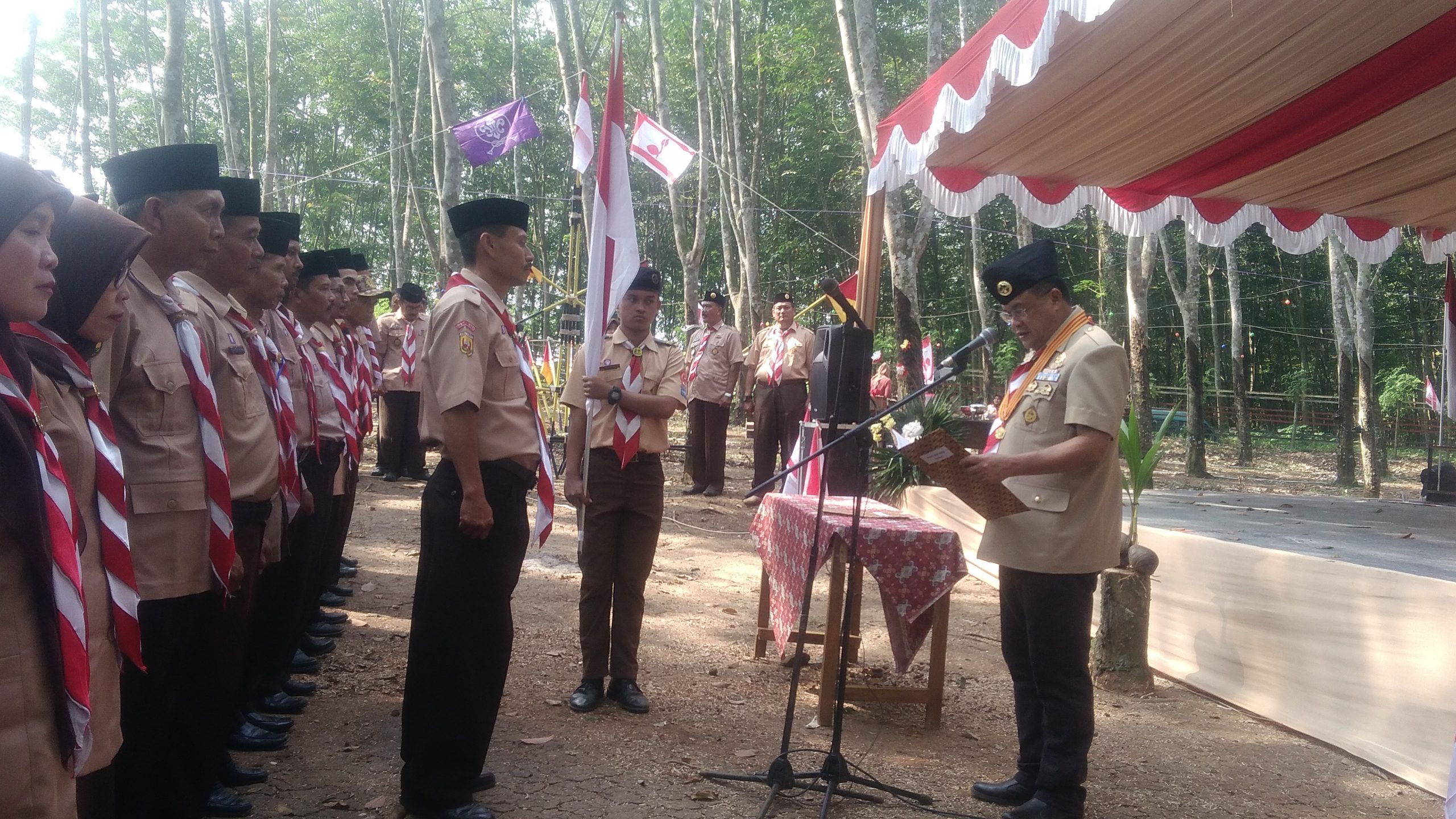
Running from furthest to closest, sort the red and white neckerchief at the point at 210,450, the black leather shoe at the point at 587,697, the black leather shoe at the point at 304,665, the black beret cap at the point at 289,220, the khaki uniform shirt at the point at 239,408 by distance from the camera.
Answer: the black leather shoe at the point at 304,665, the black leather shoe at the point at 587,697, the black beret cap at the point at 289,220, the khaki uniform shirt at the point at 239,408, the red and white neckerchief at the point at 210,450

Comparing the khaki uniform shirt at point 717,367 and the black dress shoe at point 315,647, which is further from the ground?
the khaki uniform shirt at point 717,367

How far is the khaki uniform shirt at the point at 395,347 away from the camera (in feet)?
33.1

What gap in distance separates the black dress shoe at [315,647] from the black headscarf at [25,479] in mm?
3532

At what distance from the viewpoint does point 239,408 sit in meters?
3.12

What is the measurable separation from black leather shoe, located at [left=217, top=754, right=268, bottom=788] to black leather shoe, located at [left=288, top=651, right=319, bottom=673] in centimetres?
126

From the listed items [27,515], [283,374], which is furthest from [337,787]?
[27,515]

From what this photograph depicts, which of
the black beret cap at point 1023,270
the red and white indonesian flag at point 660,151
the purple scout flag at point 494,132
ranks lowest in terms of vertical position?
the black beret cap at point 1023,270

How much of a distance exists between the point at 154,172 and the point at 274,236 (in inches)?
50.2

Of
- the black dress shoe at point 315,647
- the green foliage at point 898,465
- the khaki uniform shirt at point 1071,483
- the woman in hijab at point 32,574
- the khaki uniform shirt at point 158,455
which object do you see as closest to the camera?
the woman in hijab at point 32,574

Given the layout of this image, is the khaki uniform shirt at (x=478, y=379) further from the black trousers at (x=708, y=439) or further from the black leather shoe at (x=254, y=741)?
the black trousers at (x=708, y=439)

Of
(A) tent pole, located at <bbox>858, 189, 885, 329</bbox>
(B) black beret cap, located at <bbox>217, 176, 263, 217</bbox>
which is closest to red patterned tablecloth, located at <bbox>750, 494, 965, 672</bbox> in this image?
(A) tent pole, located at <bbox>858, 189, 885, 329</bbox>

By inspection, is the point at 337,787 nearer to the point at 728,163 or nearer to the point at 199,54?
the point at 728,163

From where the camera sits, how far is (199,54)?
3597 cm

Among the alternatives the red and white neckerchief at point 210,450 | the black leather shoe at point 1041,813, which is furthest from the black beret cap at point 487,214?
the black leather shoe at point 1041,813
